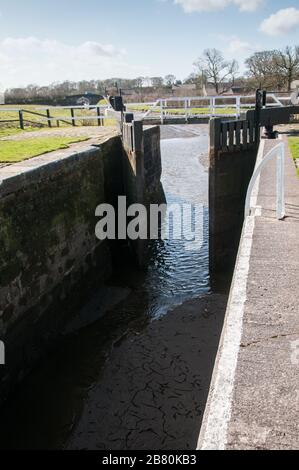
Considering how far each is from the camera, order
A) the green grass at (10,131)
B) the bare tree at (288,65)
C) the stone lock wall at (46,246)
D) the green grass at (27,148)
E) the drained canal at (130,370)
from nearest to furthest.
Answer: the drained canal at (130,370), the stone lock wall at (46,246), the green grass at (27,148), the green grass at (10,131), the bare tree at (288,65)

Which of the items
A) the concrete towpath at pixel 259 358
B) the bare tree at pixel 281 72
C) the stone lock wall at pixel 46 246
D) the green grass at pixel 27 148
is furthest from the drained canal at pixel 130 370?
the bare tree at pixel 281 72

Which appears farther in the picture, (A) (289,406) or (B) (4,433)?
(B) (4,433)

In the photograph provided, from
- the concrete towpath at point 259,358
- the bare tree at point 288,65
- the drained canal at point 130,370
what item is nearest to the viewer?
the concrete towpath at point 259,358

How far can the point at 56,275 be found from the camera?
8.45 meters

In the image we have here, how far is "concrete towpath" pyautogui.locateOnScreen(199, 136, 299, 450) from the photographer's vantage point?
8.89 feet

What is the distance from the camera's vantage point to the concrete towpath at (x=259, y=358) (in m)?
2.71

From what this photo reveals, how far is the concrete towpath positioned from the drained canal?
263 cm

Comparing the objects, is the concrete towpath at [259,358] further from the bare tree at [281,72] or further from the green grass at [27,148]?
the bare tree at [281,72]

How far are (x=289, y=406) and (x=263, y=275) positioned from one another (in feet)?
6.57

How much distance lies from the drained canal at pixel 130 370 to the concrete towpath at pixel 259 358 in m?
2.63
